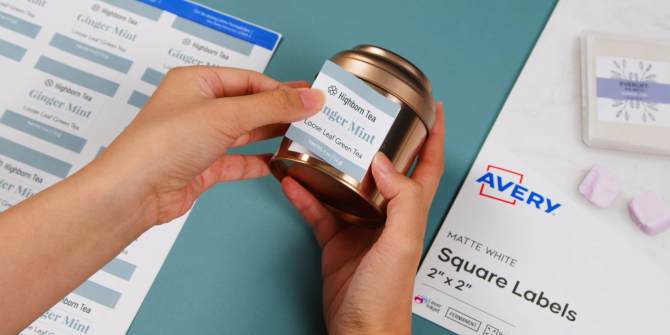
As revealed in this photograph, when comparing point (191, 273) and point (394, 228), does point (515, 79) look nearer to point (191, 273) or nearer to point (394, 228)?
point (394, 228)

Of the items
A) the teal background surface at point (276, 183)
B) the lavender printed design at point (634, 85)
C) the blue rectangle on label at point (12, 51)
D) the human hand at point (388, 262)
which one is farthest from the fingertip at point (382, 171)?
the blue rectangle on label at point (12, 51)

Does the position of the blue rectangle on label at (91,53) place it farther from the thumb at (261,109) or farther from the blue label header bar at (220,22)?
the thumb at (261,109)

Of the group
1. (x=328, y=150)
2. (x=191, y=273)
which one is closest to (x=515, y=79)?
(x=328, y=150)

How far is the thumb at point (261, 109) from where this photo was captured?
1.90 feet

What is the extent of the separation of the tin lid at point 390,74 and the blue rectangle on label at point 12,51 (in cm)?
56

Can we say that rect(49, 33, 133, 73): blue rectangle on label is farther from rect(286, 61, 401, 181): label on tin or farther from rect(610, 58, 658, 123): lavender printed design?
rect(610, 58, 658, 123): lavender printed design

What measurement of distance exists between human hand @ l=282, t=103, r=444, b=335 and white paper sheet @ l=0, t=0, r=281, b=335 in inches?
10.2

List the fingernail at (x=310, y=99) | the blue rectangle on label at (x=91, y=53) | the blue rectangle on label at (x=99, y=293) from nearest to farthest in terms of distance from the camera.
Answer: the fingernail at (x=310, y=99) < the blue rectangle on label at (x=99, y=293) < the blue rectangle on label at (x=91, y=53)

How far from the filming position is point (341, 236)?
2.47 ft

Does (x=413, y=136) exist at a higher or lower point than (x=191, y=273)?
higher

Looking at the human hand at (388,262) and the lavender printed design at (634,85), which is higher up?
the lavender printed design at (634,85)

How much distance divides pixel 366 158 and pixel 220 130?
18cm

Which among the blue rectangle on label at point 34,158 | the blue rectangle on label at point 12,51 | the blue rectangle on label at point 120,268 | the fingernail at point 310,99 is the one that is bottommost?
the blue rectangle on label at point 120,268

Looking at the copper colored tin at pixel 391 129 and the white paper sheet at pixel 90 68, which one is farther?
the white paper sheet at pixel 90 68
